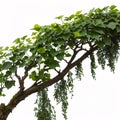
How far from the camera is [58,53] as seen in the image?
2.45 m

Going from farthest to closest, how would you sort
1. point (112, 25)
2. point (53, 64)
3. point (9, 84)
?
1. point (9, 84)
2. point (53, 64)
3. point (112, 25)

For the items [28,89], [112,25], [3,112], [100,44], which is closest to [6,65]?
[28,89]

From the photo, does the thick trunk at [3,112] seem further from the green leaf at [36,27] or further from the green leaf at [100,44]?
the green leaf at [100,44]

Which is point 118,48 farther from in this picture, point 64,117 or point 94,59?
point 64,117

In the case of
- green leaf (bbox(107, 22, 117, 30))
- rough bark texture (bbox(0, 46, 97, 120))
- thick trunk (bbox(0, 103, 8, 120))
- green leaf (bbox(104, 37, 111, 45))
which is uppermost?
green leaf (bbox(107, 22, 117, 30))

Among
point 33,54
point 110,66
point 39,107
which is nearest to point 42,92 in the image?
point 39,107

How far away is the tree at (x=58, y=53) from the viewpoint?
7.98 ft

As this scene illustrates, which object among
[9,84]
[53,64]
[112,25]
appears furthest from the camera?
[9,84]

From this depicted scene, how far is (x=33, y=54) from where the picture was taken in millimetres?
2473

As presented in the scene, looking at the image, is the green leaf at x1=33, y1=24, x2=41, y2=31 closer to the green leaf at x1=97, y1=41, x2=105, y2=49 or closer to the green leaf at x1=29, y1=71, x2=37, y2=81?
the green leaf at x1=29, y1=71, x2=37, y2=81

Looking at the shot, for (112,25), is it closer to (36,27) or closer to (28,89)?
(36,27)

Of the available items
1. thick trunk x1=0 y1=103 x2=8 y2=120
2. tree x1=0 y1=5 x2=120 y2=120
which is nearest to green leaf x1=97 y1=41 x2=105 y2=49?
tree x1=0 y1=5 x2=120 y2=120

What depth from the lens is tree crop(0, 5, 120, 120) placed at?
95.7 inches

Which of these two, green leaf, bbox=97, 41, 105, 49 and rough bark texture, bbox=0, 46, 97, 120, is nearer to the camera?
green leaf, bbox=97, 41, 105, 49
